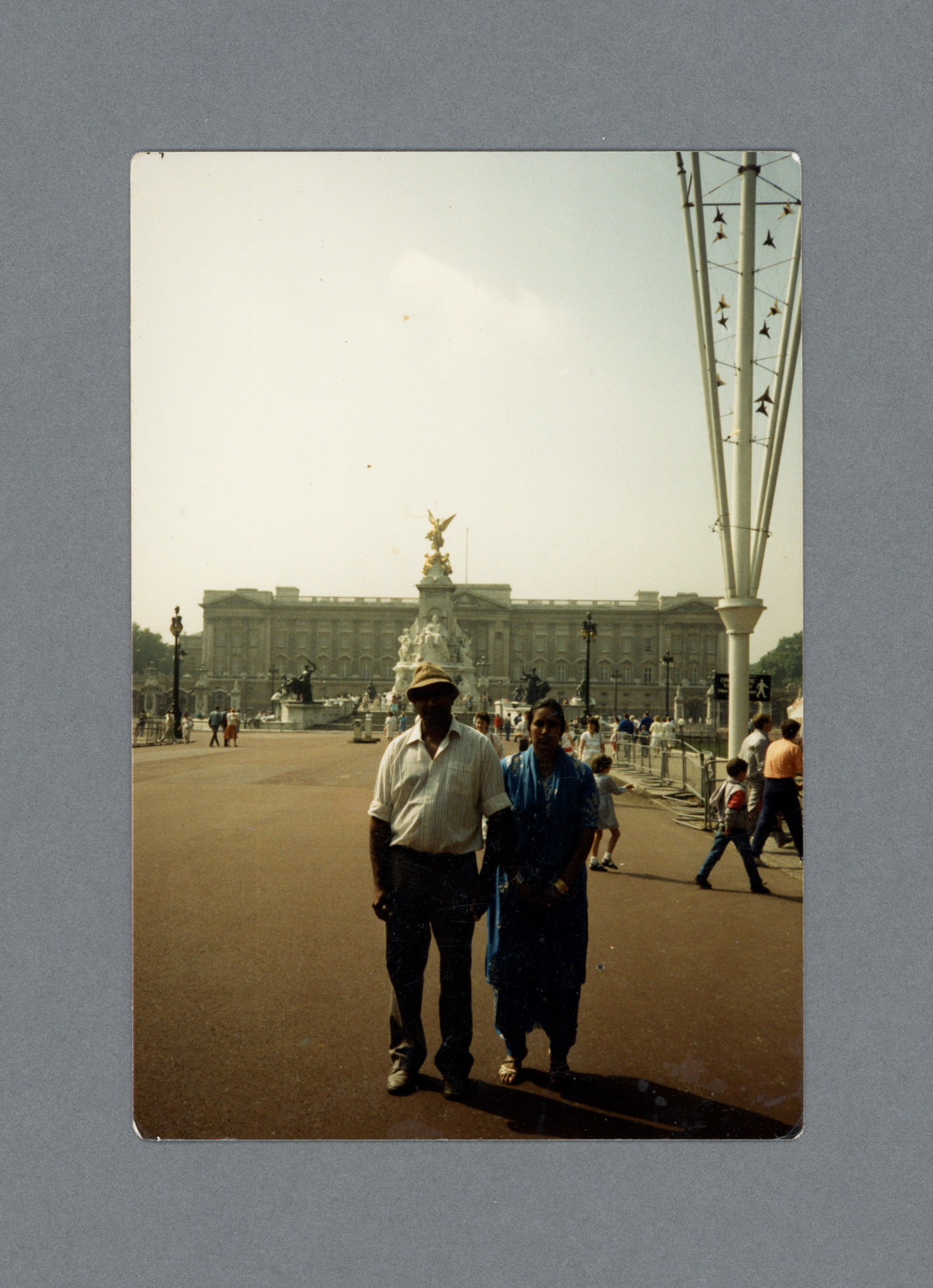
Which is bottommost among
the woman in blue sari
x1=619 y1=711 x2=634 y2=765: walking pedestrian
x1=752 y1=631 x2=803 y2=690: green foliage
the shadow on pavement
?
the shadow on pavement

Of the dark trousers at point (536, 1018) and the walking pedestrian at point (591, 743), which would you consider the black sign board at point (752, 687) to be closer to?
the walking pedestrian at point (591, 743)

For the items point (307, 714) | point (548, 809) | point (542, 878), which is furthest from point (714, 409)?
point (307, 714)

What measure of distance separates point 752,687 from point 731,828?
90 centimetres

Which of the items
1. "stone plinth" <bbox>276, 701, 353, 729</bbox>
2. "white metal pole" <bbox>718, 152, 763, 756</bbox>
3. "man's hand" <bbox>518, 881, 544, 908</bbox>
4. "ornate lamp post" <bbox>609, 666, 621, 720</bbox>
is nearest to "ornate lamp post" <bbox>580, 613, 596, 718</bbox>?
"ornate lamp post" <bbox>609, 666, 621, 720</bbox>

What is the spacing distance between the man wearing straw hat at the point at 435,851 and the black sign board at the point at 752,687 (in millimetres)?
1768

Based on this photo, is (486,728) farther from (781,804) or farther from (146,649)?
(781,804)

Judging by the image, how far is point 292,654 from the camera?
17.0 ft

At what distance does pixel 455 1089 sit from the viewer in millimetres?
3920

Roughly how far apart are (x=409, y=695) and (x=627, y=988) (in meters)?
2.00

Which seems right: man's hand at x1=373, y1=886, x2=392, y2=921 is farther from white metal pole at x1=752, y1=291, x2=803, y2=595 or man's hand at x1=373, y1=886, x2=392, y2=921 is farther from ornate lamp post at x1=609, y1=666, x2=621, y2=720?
white metal pole at x1=752, y1=291, x2=803, y2=595

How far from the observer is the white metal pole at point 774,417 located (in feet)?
15.9

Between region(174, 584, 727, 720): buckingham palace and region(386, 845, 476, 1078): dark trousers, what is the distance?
111 cm

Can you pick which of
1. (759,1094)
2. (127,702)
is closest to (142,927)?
(127,702)

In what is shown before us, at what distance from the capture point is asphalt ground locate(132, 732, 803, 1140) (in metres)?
3.98
